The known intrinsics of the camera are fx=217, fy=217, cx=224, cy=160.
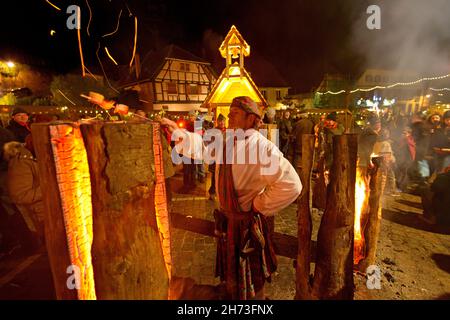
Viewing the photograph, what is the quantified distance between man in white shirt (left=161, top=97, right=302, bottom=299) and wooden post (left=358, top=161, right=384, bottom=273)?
211 cm

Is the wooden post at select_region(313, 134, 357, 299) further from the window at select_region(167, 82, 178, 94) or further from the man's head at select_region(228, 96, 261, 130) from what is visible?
the window at select_region(167, 82, 178, 94)

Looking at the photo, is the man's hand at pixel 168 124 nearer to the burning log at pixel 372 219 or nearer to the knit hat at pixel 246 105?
the knit hat at pixel 246 105

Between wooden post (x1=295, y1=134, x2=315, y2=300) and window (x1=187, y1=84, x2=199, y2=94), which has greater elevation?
window (x1=187, y1=84, x2=199, y2=94)

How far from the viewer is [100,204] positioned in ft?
6.00

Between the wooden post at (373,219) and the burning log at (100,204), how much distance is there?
11.0 feet

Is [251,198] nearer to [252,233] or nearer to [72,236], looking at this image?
[252,233]

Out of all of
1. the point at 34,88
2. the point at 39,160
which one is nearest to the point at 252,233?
the point at 39,160

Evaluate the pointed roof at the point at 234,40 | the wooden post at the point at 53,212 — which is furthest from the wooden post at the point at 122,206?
the pointed roof at the point at 234,40

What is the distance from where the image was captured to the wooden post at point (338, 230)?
2.63 metres

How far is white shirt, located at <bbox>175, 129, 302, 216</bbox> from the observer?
2.06 metres

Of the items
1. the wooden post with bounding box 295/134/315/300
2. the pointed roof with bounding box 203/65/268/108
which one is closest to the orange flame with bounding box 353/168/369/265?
the wooden post with bounding box 295/134/315/300

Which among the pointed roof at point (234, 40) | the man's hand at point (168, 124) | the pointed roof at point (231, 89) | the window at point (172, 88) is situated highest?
the window at point (172, 88)

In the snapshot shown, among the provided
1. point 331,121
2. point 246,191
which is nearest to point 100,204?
point 246,191

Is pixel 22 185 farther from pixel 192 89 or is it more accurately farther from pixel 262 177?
pixel 192 89
